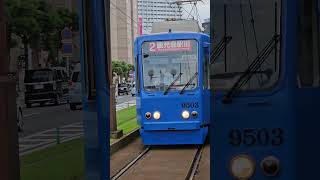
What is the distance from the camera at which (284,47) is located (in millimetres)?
3648

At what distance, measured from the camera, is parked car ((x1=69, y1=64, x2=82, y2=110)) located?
393cm

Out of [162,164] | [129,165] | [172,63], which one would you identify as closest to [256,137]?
[129,165]

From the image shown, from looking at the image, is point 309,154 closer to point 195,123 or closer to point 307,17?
point 307,17

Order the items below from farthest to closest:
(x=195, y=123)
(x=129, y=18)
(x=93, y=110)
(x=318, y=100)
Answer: (x=195, y=123) → (x=129, y=18) → (x=93, y=110) → (x=318, y=100)

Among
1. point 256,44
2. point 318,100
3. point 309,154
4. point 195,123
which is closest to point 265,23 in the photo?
point 256,44

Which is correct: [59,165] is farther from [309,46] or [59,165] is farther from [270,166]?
[309,46]

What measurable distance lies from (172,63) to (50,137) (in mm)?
8977

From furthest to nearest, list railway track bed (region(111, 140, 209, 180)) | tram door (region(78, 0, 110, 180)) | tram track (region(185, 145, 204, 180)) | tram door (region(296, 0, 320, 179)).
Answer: tram track (region(185, 145, 204, 180)) < railway track bed (region(111, 140, 209, 180)) < tram door (region(78, 0, 110, 180)) < tram door (region(296, 0, 320, 179))

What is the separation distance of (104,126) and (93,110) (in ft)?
0.50

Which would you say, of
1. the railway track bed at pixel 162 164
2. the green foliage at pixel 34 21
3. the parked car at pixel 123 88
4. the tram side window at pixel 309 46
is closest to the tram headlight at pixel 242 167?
the tram side window at pixel 309 46

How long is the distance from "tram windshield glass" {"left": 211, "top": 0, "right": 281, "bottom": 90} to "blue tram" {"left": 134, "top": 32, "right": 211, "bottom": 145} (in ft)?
29.9

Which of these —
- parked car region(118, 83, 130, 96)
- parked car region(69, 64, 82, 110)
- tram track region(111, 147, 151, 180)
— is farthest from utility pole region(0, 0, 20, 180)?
parked car region(118, 83, 130, 96)

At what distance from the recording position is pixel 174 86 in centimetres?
1313

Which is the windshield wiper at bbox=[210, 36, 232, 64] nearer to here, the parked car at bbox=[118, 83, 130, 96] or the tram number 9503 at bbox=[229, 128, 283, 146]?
the tram number 9503 at bbox=[229, 128, 283, 146]
